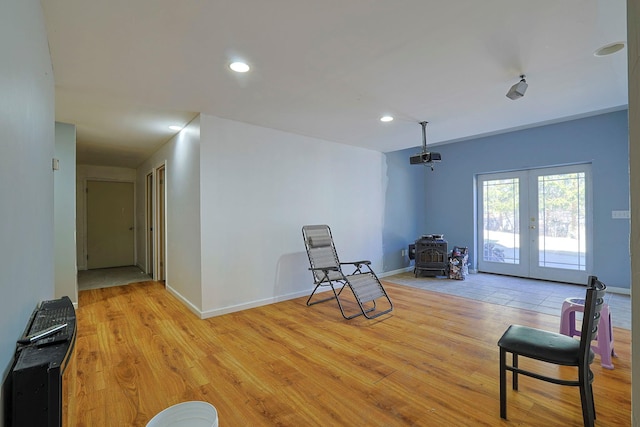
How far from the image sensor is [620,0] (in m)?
1.65

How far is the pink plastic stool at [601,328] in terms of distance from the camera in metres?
2.31

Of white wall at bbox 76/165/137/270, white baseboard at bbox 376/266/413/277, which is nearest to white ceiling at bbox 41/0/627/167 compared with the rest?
white baseboard at bbox 376/266/413/277

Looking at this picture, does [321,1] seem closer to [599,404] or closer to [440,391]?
[440,391]

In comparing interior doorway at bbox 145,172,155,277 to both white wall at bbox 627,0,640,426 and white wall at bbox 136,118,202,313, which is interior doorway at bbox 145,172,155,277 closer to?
white wall at bbox 136,118,202,313

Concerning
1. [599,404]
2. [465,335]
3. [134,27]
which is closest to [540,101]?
[465,335]

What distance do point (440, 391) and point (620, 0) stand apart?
2519 mm

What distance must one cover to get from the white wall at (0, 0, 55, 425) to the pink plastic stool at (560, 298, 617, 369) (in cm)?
331

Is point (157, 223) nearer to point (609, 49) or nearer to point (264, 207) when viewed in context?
point (264, 207)

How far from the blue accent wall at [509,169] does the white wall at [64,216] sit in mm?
4781

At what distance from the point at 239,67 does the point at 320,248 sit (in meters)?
2.60

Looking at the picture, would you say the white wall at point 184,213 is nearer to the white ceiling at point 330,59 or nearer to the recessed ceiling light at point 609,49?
the white ceiling at point 330,59

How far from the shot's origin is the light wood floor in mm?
1799

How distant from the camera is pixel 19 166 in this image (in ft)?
3.67

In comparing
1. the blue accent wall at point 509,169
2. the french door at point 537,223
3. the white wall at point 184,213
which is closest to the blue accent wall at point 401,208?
the blue accent wall at point 509,169
